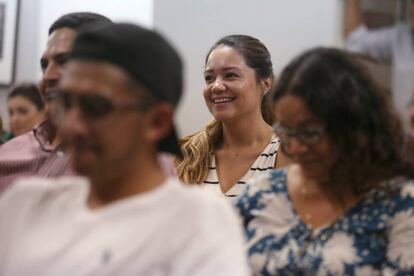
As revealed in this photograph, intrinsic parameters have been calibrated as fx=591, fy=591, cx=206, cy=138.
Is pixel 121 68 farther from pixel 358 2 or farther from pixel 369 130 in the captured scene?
pixel 358 2

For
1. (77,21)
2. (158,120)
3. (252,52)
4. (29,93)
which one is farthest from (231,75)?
(29,93)

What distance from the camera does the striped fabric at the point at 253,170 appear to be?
2.19 meters

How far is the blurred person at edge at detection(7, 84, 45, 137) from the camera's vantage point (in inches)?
136

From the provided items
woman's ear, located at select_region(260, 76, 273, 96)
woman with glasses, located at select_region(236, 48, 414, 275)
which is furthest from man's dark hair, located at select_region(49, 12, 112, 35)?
woman's ear, located at select_region(260, 76, 273, 96)

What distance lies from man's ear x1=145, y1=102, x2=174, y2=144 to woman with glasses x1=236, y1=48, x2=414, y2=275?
1.22 ft

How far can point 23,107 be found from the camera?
11.4 ft

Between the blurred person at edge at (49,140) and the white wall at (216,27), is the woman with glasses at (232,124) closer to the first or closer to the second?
the white wall at (216,27)

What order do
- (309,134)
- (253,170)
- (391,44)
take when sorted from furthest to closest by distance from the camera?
(253,170) < (391,44) < (309,134)

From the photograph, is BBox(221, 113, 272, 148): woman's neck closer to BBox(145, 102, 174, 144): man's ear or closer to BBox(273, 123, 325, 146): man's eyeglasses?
BBox(273, 123, 325, 146): man's eyeglasses

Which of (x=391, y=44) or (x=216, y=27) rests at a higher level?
(x=391, y=44)

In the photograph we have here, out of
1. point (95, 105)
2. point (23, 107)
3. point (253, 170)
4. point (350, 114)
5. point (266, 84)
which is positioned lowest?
point (23, 107)

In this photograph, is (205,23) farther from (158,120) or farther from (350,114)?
(158,120)

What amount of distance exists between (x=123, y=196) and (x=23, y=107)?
2610 mm

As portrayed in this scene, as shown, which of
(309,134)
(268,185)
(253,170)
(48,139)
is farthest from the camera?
(253,170)
